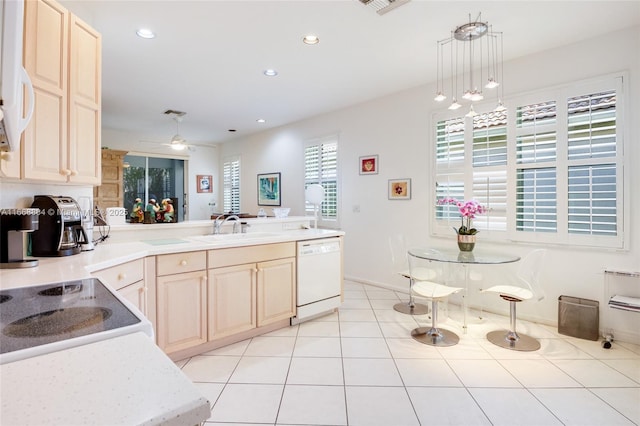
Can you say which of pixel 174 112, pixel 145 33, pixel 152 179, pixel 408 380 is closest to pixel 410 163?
pixel 408 380

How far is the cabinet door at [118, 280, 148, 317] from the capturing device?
2016mm

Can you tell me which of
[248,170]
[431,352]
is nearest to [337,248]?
[431,352]

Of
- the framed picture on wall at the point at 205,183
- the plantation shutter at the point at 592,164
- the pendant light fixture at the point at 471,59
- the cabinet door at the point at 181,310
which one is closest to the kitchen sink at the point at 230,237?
the cabinet door at the point at 181,310

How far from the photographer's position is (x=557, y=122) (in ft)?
10.3

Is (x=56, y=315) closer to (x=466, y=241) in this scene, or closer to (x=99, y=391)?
(x=99, y=391)

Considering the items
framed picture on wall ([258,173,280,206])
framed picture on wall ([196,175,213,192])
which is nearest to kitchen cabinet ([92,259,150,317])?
framed picture on wall ([258,173,280,206])

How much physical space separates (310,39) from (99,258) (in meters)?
2.40

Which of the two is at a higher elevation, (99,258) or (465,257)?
(99,258)

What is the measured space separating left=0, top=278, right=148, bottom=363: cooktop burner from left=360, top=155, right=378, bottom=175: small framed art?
3.87 metres

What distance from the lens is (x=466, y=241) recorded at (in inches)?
122

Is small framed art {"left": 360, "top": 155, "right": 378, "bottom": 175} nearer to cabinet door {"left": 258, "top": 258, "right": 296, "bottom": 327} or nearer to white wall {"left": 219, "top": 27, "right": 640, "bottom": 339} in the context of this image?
white wall {"left": 219, "top": 27, "right": 640, "bottom": 339}

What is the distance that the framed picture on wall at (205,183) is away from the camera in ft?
26.0

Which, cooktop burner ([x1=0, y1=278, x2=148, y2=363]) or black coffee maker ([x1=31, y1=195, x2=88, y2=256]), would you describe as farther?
black coffee maker ([x1=31, y1=195, x2=88, y2=256])

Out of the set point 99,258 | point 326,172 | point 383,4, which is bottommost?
point 99,258
